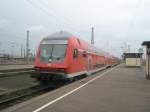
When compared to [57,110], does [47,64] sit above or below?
above

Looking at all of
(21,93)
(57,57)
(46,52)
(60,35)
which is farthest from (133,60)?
(21,93)

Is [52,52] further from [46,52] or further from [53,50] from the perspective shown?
[46,52]

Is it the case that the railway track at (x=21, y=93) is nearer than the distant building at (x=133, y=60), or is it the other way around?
the railway track at (x=21, y=93)

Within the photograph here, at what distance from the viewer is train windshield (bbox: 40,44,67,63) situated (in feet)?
59.1

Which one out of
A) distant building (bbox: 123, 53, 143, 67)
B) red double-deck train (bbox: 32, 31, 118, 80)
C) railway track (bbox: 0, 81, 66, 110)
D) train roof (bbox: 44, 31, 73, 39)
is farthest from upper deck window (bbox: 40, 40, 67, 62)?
distant building (bbox: 123, 53, 143, 67)

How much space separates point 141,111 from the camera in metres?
9.12

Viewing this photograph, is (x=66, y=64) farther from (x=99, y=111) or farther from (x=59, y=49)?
(x=99, y=111)

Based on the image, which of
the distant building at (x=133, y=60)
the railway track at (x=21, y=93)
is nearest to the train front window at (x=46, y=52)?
the railway track at (x=21, y=93)

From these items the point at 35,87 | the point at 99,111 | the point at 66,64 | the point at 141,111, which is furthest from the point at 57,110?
the point at 35,87

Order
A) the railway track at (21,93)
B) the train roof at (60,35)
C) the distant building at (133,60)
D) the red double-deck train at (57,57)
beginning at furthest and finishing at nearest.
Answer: the distant building at (133,60) → the train roof at (60,35) → the red double-deck train at (57,57) → the railway track at (21,93)

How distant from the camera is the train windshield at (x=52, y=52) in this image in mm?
18016

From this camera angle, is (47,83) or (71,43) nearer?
(71,43)

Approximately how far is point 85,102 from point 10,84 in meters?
9.17

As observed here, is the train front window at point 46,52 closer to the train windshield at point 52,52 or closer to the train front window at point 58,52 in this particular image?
the train windshield at point 52,52
